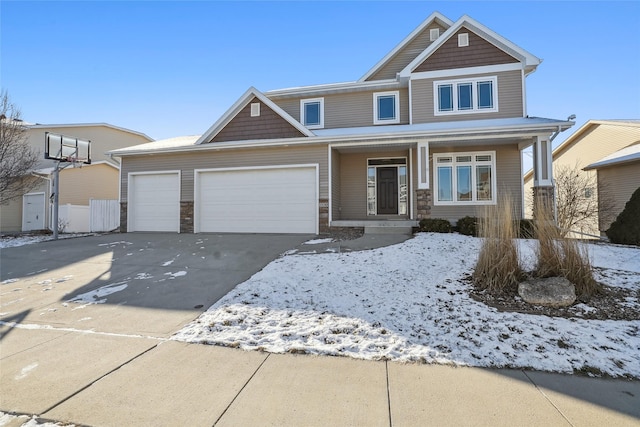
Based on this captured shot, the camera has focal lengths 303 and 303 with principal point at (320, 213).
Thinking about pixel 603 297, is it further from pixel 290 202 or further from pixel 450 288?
pixel 290 202

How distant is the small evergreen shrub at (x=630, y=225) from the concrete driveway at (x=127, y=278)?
9019mm

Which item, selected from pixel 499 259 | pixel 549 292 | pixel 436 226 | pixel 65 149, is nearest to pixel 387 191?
pixel 436 226

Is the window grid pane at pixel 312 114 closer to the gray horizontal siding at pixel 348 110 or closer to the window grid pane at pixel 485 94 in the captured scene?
the gray horizontal siding at pixel 348 110

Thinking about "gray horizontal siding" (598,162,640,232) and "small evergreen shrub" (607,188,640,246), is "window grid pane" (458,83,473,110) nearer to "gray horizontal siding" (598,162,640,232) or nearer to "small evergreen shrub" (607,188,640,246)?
"small evergreen shrub" (607,188,640,246)

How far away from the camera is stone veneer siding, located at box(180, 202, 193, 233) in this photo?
38.4ft

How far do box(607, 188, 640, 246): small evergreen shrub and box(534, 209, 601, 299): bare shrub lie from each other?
17.4ft

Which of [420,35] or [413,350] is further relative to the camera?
[420,35]

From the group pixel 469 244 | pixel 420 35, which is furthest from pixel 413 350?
pixel 420 35

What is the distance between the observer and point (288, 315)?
415cm

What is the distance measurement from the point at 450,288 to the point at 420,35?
41.6 feet

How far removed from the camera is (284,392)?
2615 millimetres

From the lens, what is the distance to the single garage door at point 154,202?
12125 millimetres

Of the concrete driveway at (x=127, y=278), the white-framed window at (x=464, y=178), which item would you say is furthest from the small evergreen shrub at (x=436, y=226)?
the concrete driveway at (x=127, y=278)

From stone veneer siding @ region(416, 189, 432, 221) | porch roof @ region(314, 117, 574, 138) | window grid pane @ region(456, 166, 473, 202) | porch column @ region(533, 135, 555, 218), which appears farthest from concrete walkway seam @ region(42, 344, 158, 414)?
window grid pane @ region(456, 166, 473, 202)
